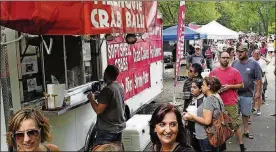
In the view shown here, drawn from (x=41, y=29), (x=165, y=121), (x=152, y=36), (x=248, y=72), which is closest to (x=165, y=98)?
(x=152, y=36)

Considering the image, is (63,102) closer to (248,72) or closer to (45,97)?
(45,97)

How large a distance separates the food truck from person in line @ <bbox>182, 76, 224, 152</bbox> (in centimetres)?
120

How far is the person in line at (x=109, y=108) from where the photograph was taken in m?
4.98

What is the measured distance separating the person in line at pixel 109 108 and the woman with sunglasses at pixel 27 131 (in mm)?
2192

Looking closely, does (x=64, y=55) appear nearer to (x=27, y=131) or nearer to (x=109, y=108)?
(x=109, y=108)

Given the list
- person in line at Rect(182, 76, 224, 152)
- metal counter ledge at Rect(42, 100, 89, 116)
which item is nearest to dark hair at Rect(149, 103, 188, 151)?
person in line at Rect(182, 76, 224, 152)

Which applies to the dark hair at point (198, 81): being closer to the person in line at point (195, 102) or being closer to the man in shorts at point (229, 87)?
the person in line at point (195, 102)

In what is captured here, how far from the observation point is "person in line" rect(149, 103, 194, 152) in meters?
2.59

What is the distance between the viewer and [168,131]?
2594 mm

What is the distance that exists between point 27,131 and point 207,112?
242 cm

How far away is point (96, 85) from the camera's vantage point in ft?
20.2

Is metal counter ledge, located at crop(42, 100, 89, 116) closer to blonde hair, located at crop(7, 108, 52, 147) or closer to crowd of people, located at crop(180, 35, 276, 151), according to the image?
crowd of people, located at crop(180, 35, 276, 151)

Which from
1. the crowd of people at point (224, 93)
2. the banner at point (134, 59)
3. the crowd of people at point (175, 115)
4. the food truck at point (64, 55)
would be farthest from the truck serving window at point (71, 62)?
the crowd of people at point (224, 93)

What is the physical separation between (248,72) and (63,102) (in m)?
3.60
